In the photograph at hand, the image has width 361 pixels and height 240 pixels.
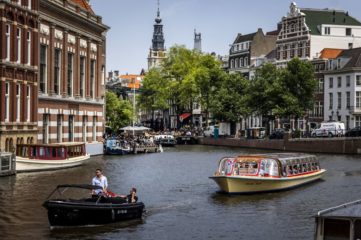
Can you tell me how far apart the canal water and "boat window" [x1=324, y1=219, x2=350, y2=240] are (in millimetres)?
11044

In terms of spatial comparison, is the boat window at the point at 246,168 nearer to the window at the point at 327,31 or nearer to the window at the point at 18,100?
the window at the point at 18,100

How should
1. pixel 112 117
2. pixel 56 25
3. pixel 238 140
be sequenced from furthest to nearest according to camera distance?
pixel 112 117 → pixel 238 140 → pixel 56 25

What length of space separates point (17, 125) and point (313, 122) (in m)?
77.2

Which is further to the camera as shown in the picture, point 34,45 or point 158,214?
point 34,45

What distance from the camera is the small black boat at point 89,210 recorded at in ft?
109

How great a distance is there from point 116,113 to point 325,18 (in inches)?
1766

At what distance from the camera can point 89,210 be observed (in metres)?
33.9

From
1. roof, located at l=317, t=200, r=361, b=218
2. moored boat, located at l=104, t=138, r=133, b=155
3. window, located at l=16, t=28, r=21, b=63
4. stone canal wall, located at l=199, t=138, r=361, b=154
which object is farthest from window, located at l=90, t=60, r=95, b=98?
roof, located at l=317, t=200, r=361, b=218

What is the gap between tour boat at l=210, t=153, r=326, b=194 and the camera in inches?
1895

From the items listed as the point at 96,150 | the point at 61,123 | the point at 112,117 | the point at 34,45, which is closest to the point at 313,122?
the point at 112,117

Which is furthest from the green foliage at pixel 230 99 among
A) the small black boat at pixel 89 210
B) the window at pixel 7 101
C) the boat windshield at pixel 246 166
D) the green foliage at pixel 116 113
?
Result: the small black boat at pixel 89 210

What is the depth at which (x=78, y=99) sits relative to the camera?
3086 inches

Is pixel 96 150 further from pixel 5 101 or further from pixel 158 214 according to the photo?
pixel 158 214

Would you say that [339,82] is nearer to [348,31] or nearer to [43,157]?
[348,31]
